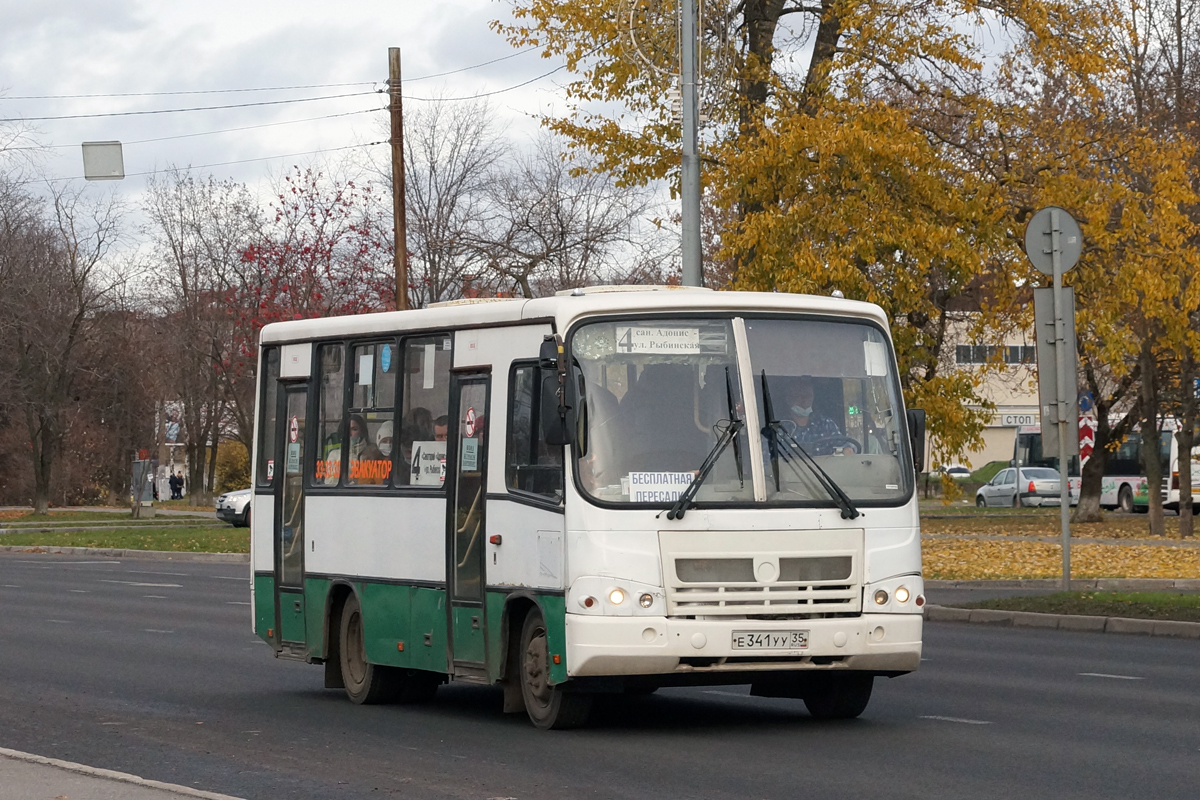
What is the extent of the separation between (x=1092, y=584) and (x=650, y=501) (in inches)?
558

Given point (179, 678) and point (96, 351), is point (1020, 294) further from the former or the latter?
point (96, 351)

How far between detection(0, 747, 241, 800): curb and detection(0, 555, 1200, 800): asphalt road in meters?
0.45

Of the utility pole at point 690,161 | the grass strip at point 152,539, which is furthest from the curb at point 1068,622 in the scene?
the grass strip at point 152,539

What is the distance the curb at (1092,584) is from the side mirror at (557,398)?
45.8 feet

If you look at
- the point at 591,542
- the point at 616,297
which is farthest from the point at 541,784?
the point at 616,297

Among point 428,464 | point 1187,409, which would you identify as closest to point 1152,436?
point 1187,409

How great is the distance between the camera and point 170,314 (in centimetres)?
6294

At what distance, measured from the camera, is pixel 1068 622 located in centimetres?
1903

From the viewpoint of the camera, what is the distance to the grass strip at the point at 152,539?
38.1 metres

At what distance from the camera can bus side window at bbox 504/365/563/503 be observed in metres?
11.0

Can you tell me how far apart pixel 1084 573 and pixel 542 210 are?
927 inches

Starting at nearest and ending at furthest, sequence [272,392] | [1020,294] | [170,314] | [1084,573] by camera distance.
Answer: [272,392] → [1084,573] → [1020,294] → [170,314]

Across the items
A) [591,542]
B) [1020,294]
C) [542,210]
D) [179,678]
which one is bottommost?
[179,678]

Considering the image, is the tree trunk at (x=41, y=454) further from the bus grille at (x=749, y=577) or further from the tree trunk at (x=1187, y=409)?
the bus grille at (x=749, y=577)
